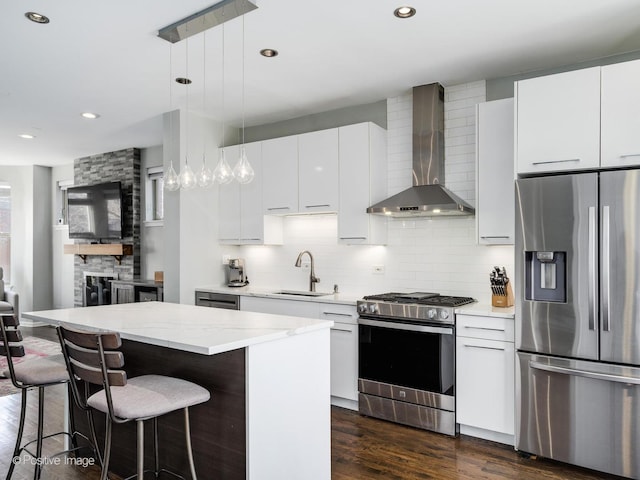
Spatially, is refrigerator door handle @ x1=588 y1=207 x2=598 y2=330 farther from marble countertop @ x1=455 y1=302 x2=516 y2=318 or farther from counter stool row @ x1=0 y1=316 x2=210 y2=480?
counter stool row @ x1=0 y1=316 x2=210 y2=480

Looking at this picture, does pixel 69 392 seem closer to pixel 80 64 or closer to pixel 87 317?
pixel 87 317

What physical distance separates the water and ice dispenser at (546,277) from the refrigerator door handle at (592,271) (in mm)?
149

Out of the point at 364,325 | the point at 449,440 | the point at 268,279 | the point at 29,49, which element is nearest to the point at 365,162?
the point at 364,325

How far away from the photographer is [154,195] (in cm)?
689

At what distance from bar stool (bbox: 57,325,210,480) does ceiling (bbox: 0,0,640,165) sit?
1.97 meters

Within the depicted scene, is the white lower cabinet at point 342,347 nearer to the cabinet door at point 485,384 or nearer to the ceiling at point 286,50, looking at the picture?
the cabinet door at point 485,384

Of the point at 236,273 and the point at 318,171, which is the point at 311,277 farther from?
the point at 318,171

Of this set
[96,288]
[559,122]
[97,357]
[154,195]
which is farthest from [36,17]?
[96,288]

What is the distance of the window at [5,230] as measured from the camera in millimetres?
8469

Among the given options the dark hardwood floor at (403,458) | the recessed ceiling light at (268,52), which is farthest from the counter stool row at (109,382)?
the recessed ceiling light at (268,52)

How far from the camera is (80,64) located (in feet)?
12.0

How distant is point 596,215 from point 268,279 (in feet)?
11.3

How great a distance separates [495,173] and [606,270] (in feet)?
3.64

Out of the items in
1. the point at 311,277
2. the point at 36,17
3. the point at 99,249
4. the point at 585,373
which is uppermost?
the point at 36,17
